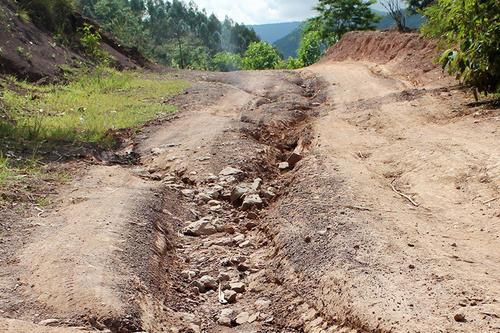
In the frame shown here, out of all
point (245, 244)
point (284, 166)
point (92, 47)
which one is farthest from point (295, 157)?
point (92, 47)

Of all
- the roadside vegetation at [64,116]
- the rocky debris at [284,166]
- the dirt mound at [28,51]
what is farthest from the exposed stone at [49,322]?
the dirt mound at [28,51]

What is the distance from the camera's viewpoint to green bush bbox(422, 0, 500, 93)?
7941 millimetres

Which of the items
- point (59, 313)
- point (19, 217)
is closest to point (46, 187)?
point (19, 217)

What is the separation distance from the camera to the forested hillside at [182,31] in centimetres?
7081

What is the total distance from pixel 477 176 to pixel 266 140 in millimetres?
3753

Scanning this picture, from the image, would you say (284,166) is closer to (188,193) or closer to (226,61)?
(188,193)

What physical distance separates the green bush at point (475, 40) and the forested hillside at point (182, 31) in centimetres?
5746

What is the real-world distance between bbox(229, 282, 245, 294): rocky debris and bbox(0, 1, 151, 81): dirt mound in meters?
10.8

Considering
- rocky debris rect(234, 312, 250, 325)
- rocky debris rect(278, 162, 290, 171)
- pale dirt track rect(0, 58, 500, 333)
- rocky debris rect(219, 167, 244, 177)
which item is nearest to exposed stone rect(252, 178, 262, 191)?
pale dirt track rect(0, 58, 500, 333)

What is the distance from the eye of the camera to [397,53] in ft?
59.1

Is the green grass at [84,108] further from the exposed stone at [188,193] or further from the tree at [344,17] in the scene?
the tree at [344,17]

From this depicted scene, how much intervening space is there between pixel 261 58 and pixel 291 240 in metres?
43.2

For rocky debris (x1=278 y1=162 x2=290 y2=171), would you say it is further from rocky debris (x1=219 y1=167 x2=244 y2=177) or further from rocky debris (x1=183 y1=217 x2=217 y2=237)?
rocky debris (x1=183 y1=217 x2=217 y2=237)

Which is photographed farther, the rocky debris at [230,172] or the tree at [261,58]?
the tree at [261,58]
